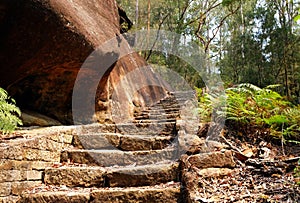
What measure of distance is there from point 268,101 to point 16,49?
153 inches

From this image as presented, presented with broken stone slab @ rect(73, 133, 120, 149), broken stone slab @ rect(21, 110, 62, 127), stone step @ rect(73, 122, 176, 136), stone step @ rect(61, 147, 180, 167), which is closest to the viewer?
stone step @ rect(61, 147, 180, 167)

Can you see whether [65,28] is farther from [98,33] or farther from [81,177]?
[81,177]

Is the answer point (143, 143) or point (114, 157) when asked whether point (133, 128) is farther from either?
point (114, 157)

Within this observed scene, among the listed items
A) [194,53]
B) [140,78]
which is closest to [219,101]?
[140,78]

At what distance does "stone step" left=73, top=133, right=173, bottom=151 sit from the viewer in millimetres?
3670

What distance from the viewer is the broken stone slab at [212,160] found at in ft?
8.57

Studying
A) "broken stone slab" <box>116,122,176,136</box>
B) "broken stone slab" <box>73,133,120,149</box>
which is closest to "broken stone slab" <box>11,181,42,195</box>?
"broken stone slab" <box>73,133,120,149</box>

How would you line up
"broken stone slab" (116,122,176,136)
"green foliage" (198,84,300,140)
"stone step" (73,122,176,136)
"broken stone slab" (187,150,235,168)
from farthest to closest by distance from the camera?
"broken stone slab" (116,122,176,136) → "stone step" (73,122,176,136) → "green foliage" (198,84,300,140) → "broken stone slab" (187,150,235,168)

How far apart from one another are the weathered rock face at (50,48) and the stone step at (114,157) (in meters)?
1.51

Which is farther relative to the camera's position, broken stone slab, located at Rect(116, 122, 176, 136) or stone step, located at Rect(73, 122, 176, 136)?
broken stone slab, located at Rect(116, 122, 176, 136)

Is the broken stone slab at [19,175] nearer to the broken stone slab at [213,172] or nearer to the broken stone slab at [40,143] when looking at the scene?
the broken stone slab at [40,143]

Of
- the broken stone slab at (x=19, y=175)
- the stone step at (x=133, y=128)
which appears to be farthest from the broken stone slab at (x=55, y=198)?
the stone step at (x=133, y=128)

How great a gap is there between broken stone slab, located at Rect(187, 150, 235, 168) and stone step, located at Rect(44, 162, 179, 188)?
193 mm

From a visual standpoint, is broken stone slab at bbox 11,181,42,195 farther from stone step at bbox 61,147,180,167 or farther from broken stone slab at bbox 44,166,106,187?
stone step at bbox 61,147,180,167
